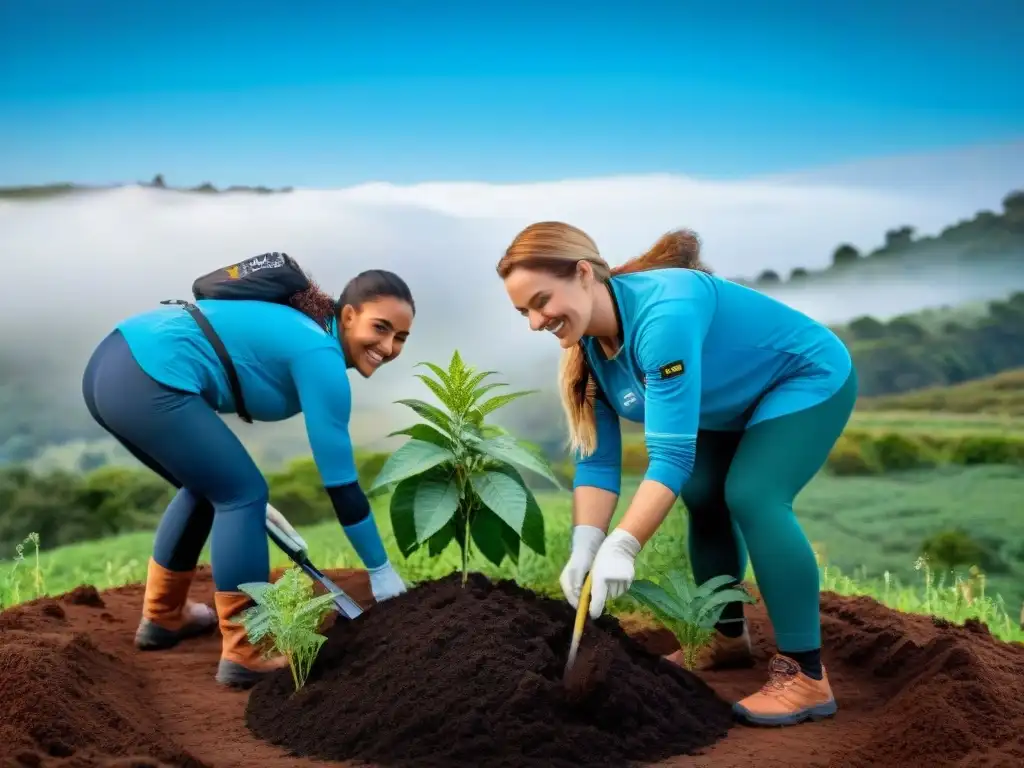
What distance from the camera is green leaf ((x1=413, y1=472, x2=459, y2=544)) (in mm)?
3057

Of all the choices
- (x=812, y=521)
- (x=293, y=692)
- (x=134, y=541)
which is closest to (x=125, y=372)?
(x=293, y=692)

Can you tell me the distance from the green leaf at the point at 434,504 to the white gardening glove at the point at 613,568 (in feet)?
1.86

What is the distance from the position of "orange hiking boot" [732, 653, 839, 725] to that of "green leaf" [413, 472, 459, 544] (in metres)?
0.98

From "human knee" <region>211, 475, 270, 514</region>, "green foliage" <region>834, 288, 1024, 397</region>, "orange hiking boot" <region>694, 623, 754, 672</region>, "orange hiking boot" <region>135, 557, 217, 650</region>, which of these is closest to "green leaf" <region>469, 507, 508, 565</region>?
"human knee" <region>211, 475, 270, 514</region>

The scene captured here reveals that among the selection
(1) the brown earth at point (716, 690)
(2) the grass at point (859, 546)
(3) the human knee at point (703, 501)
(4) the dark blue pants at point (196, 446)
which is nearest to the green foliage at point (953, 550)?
(2) the grass at point (859, 546)

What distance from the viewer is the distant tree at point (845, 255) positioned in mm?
6602

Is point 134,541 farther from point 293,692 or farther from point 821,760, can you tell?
point 821,760

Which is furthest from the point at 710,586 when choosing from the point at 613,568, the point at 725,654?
the point at 613,568

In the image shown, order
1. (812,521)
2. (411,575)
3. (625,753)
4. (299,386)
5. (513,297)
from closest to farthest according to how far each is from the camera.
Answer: (625,753)
(513,297)
(299,386)
(411,575)
(812,521)

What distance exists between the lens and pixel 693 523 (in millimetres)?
3430

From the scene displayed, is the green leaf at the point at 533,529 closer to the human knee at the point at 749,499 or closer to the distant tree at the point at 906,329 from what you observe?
the human knee at the point at 749,499

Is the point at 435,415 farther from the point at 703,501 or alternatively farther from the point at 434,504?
the point at 703,501

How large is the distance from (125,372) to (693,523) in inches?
72.7

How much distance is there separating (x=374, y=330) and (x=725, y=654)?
61.5 inches
